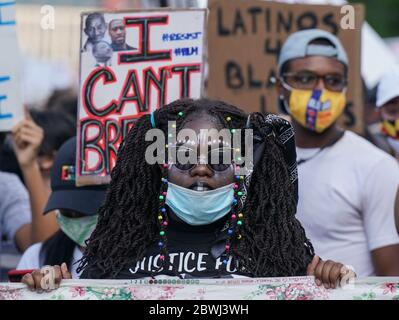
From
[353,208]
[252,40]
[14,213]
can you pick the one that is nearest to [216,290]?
[353,208]

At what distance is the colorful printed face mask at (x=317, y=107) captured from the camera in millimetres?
5363

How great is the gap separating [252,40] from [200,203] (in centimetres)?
309

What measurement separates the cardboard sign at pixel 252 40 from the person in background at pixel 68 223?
1.85m

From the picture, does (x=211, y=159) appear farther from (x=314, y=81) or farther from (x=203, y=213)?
(x=314, y=81)

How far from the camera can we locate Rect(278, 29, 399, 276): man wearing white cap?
5.04 meters

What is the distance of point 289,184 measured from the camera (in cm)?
397

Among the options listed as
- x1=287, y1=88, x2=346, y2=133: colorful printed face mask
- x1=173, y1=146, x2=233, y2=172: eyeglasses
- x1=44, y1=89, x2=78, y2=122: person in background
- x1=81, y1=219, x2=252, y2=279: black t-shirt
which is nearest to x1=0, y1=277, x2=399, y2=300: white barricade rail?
x1=81, y1=219, x2=252, y2=279: black t-shirt

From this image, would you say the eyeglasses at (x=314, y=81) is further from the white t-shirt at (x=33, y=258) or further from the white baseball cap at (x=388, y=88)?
the white t-shirt at (x=33, y=258)

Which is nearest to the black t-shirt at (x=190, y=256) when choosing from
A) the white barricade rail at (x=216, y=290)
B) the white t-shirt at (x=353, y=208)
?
Answer: the white barricade rail at (x=216, y=290)

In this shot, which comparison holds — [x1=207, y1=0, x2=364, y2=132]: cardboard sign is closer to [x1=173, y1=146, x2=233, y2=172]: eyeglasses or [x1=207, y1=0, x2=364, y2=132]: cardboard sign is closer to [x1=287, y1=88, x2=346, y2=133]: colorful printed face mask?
[x1=287, y1=88, x2=346, y2=133]: colorful printed face mask

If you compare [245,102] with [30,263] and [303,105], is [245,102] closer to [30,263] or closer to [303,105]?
[303,105]

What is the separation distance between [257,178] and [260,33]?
115 inches

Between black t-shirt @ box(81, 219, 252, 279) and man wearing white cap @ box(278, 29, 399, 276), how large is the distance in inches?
52.2

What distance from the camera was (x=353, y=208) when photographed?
16.8 feet
